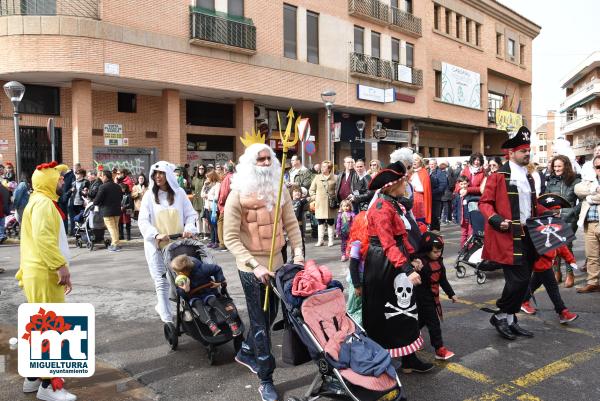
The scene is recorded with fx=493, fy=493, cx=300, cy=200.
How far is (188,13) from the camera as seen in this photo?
19.3 m

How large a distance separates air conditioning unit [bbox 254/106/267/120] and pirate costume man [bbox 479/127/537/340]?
19780mm

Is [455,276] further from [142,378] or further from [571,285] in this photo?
[142,378]

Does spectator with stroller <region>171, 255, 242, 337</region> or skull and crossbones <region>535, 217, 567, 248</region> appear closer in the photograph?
spectator with stroller <region>171, 255, 242, 337</region>

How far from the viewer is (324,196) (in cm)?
1114

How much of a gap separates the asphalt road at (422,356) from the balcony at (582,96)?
53.0 metres

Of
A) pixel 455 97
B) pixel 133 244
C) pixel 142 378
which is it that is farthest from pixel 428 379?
pixel 455 97

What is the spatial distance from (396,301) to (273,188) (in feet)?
4.58

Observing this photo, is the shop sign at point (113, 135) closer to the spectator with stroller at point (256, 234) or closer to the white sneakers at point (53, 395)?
the white sneakers at point (53, 395)

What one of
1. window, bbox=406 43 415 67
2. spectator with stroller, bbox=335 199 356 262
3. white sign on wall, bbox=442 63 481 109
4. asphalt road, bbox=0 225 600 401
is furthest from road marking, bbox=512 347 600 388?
white sign on wall, bbox=442 63 481 109

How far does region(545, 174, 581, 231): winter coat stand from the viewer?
25.5 feet

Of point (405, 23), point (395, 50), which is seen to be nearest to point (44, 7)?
point (395, 50)

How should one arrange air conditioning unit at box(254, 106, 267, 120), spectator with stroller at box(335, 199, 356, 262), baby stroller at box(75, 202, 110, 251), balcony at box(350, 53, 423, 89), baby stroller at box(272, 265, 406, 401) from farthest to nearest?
balcony at box(350, 53, 423, 89) < air conditioning unit at box(254, 106, 267, 120) < baby stroller at box(75, 202, 110, 251) < spectator with stroller at box(335, 199, 356, 262) < baby stroller at box(272, 265, 406, 401)

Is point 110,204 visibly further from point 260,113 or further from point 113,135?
point 260,113

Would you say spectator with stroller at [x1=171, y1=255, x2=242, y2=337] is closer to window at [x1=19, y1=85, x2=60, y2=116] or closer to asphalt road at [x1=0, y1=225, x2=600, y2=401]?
asphalt road at [x1=0, y1=225, x2=600, y2=401]
